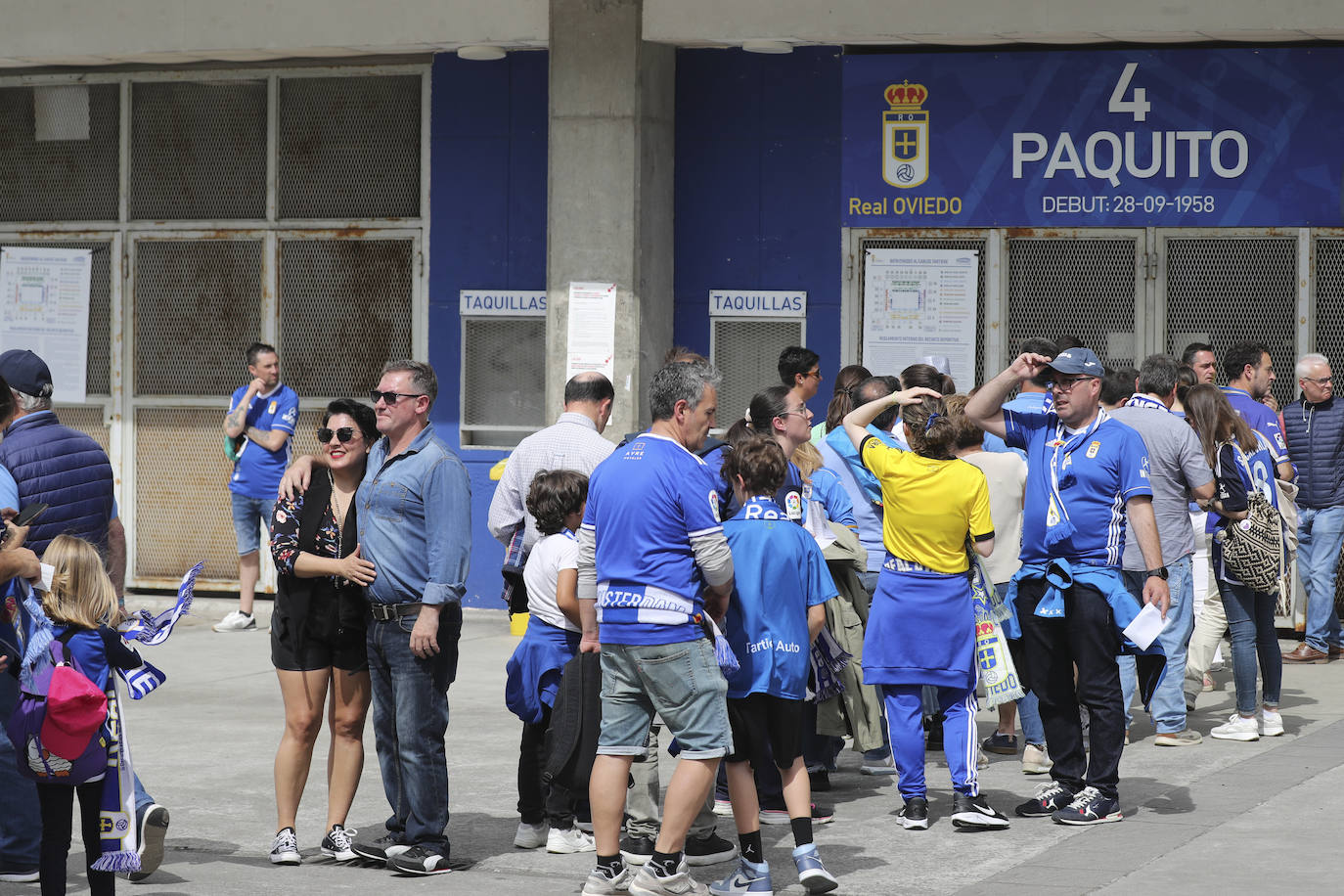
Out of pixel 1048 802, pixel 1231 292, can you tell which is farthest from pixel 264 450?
pixel 1048 802

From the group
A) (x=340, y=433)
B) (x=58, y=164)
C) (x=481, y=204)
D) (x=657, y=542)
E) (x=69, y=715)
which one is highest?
(x=58, y=164)

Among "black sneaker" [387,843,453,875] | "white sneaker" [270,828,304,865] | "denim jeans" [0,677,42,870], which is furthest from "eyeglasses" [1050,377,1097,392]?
"denim jeans" [0,677,42,870]

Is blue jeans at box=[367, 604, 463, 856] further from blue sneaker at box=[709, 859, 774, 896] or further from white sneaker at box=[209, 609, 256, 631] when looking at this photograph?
white sneaker at box=[209, 609, 256, 631]

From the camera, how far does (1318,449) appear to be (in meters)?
11.2

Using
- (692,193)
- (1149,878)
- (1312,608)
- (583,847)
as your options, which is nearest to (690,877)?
(583,847)

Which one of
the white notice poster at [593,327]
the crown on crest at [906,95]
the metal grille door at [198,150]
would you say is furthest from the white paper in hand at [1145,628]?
the metal grille door at [198,150]

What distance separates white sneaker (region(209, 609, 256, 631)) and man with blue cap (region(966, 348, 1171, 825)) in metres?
7.78

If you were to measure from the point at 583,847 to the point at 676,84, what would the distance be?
785cm

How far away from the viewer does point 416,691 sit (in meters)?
6.59

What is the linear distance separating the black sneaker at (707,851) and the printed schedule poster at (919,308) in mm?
6643

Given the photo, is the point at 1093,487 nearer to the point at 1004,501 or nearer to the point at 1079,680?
the point at 1079,680

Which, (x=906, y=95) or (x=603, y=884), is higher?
(x=906, y=95)

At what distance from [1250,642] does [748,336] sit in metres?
5.27

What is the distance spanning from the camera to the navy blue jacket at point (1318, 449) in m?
11.2
